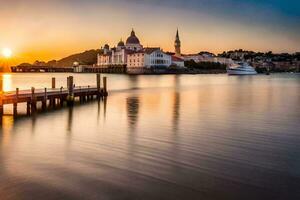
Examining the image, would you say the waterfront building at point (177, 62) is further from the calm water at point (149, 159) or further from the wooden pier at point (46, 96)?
the calm water at point (149, 159)

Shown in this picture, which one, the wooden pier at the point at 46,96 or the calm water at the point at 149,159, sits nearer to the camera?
the calm water at the point at 149,159

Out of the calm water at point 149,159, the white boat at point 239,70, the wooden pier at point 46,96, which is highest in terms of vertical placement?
the white boat at point 239,70

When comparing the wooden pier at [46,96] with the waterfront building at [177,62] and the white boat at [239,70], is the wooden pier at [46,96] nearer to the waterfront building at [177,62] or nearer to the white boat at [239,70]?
the white boat at [239,70]

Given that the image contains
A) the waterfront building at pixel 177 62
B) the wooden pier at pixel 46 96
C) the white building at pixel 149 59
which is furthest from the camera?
the waterfront building at pixel 177 62

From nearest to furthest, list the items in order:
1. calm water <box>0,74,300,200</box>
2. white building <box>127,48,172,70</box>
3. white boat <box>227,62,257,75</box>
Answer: calm water <box>0,74,300,200</box>, white boat <box>227,62,257,75</box>, white building <box>127,48,172,70</box>

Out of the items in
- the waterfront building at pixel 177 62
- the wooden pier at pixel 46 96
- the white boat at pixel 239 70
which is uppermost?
the waterfront building at pixel 177 62

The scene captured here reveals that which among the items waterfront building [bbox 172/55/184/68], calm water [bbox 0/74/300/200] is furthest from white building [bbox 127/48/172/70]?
calm water [bbox 0/74/300/200]

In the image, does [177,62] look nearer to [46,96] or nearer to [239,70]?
[239,70]

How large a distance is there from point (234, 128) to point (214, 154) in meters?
7.23

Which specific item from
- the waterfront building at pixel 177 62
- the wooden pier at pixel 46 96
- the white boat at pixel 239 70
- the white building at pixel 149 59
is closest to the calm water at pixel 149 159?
the wooden pier at pixel 46 96

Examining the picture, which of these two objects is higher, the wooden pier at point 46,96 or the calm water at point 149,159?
the wooden pier at point 46,96

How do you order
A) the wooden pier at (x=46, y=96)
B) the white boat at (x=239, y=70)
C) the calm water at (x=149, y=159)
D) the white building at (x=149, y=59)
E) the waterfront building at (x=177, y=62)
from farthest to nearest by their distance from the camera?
the waterfront building at (x=177, y=62)
the white building at (x=149, y=59)
the white boat at (x=239, y=70)
the wooden pier at (x=46, y=96)
the calm water at (x=149, y=159)

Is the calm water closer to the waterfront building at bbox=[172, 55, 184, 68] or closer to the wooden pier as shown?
the wooden pier

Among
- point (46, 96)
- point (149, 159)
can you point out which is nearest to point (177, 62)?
Answer: point (46, 96)
